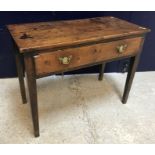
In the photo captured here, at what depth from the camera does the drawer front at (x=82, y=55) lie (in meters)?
1.04

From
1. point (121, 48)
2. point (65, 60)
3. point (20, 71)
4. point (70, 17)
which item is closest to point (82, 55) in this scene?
point (65, 60)

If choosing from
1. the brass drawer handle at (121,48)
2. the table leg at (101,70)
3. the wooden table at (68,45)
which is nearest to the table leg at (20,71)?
the wooden table at (68,45)

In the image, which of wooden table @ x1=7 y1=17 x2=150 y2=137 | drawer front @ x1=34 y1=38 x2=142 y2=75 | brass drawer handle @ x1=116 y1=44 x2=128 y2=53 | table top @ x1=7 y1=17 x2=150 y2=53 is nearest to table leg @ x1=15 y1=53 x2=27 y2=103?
wooden table @ x1=7 y1=17 x2=150 y2=137

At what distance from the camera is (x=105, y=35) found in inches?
45.8

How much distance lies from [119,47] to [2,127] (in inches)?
39.2

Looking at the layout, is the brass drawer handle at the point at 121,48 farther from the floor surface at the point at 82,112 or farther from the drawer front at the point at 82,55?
the floor surface at the point at 82,112

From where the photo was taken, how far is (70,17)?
173 centimetres

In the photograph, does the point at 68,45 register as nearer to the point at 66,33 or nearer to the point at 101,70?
the point at 66,33

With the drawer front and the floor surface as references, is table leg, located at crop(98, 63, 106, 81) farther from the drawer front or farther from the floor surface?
the drawer front

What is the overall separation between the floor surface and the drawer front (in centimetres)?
50

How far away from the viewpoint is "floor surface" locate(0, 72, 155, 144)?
1330 mm

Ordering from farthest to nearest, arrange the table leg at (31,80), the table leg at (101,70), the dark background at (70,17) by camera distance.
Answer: the table leg at (101,70) < the dark background at (70,17) < the table leg at (31,80)
